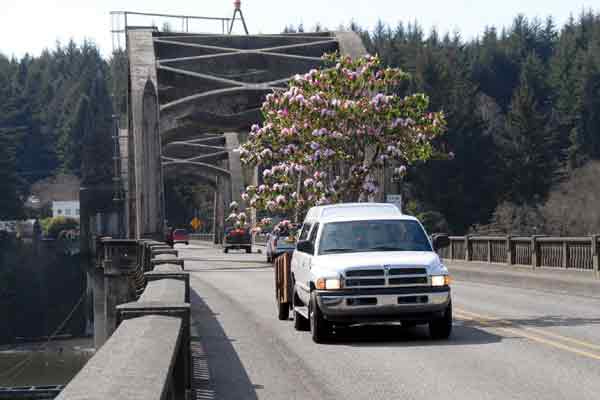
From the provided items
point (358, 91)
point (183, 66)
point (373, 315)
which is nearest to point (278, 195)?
point (358, 91)

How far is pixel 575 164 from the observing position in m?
125

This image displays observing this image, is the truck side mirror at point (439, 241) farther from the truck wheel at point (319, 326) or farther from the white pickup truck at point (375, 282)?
the truck wheel at point (319, 326)

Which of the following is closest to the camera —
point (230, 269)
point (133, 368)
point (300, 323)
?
point (133, 368)

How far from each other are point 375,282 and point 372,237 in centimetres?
132

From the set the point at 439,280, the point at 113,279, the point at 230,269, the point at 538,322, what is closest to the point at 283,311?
the point at 538,322

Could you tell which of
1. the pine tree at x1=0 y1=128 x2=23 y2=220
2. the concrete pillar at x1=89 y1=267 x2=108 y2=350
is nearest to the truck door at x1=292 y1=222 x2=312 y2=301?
the concrete pillar at x1=89 y1=267 x2=108 y2=350

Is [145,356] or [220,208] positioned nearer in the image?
[145,356]

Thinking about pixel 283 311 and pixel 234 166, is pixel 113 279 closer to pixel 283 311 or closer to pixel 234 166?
pixel 283 311

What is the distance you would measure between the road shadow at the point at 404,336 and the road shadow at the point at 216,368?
5.53 ft

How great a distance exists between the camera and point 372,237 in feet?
52.8

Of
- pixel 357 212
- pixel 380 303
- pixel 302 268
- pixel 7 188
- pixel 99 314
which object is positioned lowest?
pixel 99 314

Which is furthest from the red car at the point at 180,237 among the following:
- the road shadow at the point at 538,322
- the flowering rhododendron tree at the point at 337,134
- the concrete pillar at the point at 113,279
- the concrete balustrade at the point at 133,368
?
the concrete balustrade at the point at 133,368

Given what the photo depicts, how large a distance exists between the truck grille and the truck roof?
160 cm

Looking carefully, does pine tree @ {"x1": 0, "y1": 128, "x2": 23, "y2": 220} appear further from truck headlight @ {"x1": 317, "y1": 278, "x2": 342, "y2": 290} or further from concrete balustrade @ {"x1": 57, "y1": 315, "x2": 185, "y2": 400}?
concrete balustrade @ {"x1": 57, "y1": 315, "x2": 185, "y2": 400}
